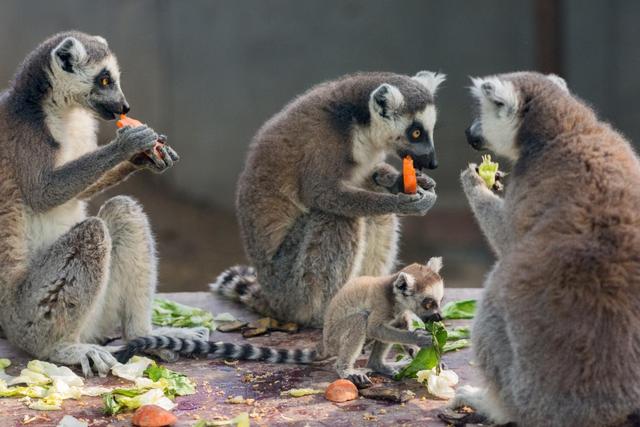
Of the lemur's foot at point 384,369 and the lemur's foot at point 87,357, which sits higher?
the lemur's foot at point 87,357

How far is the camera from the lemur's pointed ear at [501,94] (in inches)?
243

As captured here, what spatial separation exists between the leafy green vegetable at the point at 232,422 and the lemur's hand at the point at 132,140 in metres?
2.21

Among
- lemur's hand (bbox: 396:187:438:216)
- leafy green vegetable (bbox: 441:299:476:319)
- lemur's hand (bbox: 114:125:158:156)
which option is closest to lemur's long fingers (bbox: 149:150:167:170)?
lemur's hand (bbox: 114:125:158:156)

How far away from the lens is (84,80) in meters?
7.54

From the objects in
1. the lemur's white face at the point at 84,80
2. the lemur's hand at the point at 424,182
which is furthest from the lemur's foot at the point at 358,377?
the lemur's white face at the point at 84,80

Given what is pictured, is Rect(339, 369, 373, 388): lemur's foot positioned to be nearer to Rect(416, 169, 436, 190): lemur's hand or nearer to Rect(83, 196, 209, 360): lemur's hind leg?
Rect(83, 196, 209, 360): lemur's hind leg

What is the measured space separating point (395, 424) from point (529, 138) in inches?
77.1

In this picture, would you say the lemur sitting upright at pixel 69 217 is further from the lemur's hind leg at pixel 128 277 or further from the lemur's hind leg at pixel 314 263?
the lemur's hind leg at pixel 314 263

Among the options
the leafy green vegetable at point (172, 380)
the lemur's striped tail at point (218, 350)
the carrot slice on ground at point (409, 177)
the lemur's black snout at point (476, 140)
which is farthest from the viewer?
the carrot slice on ground at point (409, 177)

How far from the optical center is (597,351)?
5.28 m

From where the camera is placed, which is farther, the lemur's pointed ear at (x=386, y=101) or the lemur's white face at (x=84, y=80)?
the lemur's pointed ear at (x=386, y=101)

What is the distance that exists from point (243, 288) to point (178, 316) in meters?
0.67

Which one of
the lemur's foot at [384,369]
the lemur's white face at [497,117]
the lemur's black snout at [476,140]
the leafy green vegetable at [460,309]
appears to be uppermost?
the lemur's white face at [497,117]

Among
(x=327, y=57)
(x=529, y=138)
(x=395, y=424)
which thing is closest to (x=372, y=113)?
(x=529, y=138)
